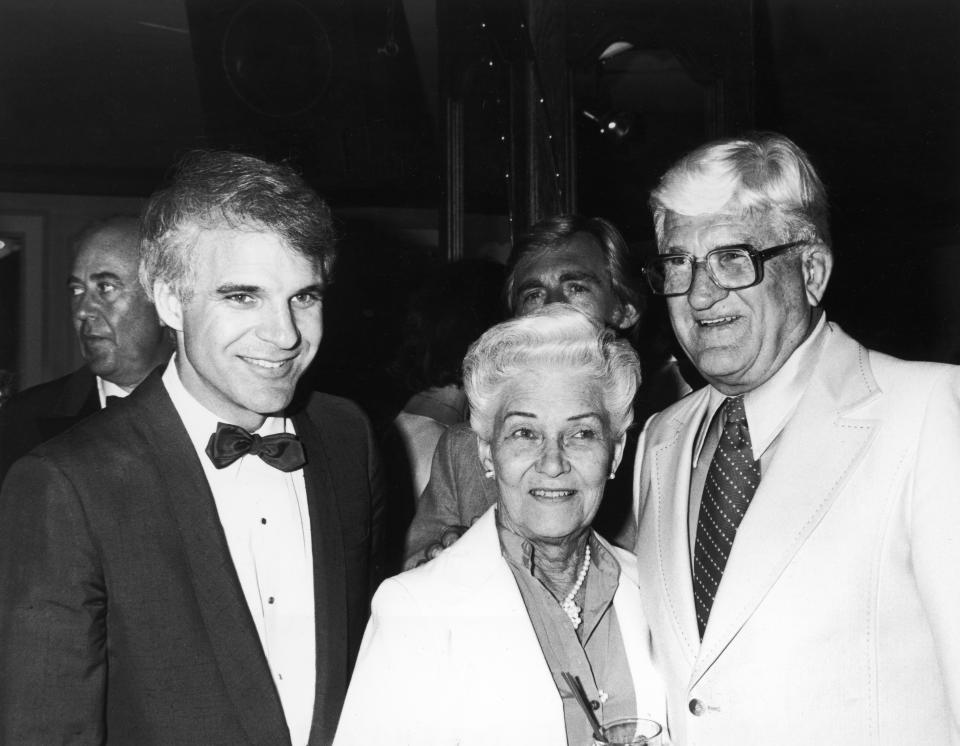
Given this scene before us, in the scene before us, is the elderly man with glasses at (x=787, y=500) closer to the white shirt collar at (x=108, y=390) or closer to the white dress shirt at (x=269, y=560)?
the white dress shirt at (x=269, y=560)

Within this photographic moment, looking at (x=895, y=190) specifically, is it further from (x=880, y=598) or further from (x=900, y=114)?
(x=880, y=598)

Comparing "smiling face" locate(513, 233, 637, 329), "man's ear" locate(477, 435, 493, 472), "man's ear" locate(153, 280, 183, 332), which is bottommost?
"man's ear" locate(477, 435, 493, 472)

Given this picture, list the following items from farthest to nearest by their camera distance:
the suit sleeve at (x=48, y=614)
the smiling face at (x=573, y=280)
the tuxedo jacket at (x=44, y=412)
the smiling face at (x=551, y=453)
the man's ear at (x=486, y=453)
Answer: the tuxedo jacket at (x=44, y=412) < the smiling face at (x=573, y=280) < the man's ear at (x=486, y=453) < the smiling face at (x=551, y=453) < the suit sleeve at (x=48, y=614)

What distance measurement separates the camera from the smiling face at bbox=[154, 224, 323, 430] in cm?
195

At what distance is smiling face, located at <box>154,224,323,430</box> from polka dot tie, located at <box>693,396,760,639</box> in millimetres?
1004

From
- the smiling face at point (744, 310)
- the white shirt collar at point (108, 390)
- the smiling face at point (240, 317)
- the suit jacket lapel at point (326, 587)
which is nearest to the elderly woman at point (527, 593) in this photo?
the suit jacket lapel at point (326, 587)

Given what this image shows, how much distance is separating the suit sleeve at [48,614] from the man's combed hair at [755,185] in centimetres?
150

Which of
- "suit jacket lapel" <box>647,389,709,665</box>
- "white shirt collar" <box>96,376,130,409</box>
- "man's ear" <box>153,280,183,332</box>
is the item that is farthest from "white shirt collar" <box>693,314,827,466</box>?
"white shirt collar" <box>96,376,130,409</box>

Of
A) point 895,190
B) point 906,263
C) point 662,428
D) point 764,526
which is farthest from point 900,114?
point 764,526

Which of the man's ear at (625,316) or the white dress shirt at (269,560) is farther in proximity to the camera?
the man's ear at (625,316)

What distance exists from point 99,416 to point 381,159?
404 centimetres

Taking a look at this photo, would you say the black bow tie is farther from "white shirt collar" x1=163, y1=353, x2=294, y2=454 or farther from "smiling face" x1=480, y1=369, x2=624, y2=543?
"smiling face" x1=480, y1=369, x2=624, y2=543

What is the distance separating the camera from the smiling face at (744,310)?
6.89ft

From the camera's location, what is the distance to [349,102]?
18.6 ft
